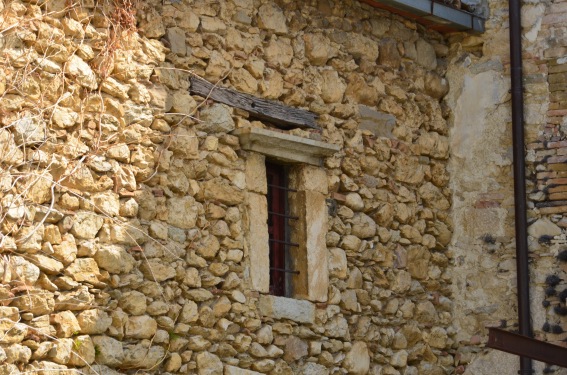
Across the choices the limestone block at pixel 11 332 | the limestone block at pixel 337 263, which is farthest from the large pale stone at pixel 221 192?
the limestone block at pixel 11 332

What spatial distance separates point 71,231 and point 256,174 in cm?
164

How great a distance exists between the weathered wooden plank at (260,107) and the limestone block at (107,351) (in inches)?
70.0

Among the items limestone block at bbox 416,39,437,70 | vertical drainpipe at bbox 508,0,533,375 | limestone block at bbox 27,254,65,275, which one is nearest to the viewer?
limestone block at bbox 27,254,65,275

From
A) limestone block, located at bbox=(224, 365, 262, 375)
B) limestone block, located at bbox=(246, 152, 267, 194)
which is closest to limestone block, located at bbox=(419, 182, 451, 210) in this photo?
limestone block, located at bbox=(246, 152, 267, 194)

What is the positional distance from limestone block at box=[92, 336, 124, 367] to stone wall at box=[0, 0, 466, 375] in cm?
1

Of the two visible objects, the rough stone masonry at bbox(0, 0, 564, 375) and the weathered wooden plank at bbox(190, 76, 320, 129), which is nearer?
the rough stone masonry at bbox(0, 0, 564, 375)

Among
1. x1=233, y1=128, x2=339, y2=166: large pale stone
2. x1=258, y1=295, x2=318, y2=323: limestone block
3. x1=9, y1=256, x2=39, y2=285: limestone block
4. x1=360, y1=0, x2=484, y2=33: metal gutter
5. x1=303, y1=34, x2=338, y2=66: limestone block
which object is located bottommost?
x1=258, y1=295, x2=318, y2=323: limestone block

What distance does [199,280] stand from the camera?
28.2 ft

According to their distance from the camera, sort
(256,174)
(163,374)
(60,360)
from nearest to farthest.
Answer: (60,360)
(163,374)
(256,174)

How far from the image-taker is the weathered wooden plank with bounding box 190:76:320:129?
888 cm

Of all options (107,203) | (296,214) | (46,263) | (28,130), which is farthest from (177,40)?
(46,263)

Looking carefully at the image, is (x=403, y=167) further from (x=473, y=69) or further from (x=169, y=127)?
(x=169, y=127)

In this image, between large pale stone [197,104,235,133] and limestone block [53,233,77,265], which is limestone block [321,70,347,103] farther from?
limestone block [53,233,77,265]

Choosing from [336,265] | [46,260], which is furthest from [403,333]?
[46,260]
